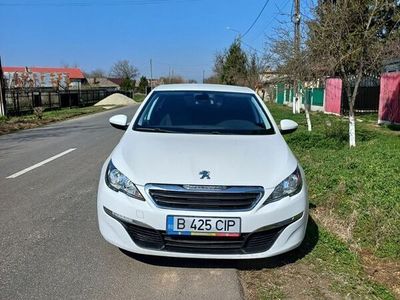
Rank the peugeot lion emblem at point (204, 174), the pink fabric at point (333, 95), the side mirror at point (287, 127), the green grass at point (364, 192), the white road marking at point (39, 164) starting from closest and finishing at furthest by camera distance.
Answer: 1. the peugeot lion emblem at point (204, 174)
2. the green grass at point (364, 192)
3. the side mirror at point (287, 127)
4. the white road marking at point (39, 164)
5. the pink fabric at point (333, 95)

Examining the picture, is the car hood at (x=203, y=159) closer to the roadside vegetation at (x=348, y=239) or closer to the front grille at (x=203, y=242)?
the front grille at (x=203, y=242)

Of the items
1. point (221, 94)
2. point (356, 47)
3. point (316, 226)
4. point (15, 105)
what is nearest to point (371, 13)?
point (356, 47)

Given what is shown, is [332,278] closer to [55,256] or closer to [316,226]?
[316,226]

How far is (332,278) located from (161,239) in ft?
4.72

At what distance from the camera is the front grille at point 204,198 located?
3346mm

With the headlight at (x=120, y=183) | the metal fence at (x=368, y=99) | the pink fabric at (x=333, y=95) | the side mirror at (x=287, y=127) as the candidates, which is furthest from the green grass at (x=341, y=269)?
the metal fence at (x=368, y=99)

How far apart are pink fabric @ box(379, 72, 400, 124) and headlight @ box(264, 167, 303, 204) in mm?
14485

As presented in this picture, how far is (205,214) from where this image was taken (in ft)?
10.9

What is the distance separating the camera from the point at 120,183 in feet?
11.8

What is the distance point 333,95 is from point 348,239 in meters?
22.6

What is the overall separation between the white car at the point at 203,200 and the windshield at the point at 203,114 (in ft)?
2.01

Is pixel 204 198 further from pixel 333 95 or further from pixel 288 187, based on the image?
pixel 333 95

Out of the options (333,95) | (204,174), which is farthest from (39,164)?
(333,95)

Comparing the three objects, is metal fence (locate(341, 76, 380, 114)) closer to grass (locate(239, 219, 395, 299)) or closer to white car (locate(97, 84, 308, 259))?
grass (locate(239, 219, 395, 299))
